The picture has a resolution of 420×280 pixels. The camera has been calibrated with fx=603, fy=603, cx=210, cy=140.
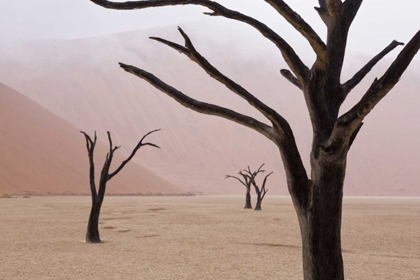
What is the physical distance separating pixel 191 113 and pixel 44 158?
4735 centimetres

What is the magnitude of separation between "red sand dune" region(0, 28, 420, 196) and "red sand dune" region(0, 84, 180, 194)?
16.4 meters

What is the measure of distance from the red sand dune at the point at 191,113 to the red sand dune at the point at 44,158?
1642cm

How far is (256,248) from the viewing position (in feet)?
43.6

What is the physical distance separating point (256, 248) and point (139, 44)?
356 ft

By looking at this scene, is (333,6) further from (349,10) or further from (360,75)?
(360,75)

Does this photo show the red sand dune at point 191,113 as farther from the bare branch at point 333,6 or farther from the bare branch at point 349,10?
the bare branch at point 333,6

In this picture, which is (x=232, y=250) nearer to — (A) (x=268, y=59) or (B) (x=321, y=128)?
(B) (x=321, y=128)

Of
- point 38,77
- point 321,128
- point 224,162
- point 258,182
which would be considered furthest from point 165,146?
point 321,128

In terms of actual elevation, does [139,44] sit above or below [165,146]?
above

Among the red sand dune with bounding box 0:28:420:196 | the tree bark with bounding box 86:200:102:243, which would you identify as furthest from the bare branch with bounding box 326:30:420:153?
the red sand dune with bounding box 0:28:420:196

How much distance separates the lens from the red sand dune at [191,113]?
87.6 metres

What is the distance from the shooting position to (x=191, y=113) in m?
102

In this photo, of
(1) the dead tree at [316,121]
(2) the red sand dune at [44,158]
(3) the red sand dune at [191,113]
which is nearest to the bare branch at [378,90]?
(1) the dead tree at [316,121]

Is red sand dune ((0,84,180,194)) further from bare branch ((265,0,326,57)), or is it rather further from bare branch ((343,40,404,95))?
bare branch ((265,0,326,57))
